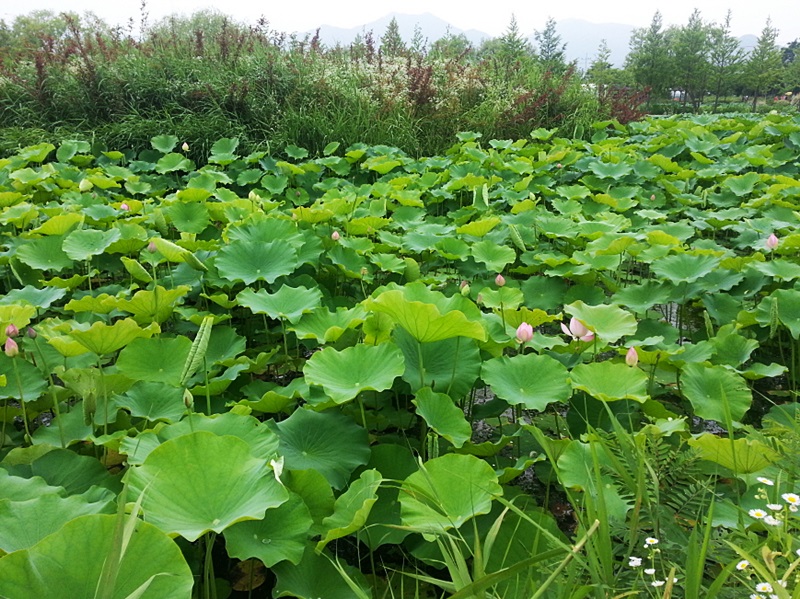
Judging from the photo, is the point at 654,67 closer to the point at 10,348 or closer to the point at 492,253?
the point at 492,253

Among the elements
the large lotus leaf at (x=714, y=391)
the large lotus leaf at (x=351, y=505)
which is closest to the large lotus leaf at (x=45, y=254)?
the large lotus leaf at (x=351, y=505)

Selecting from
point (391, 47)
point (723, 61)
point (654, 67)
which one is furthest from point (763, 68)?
point (391, 47)

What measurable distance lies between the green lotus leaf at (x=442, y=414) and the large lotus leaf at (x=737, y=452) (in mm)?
483

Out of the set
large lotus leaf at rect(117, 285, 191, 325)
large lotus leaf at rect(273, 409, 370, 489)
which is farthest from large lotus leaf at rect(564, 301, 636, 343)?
large lotus leaf at rect(117, 285, 191, 325)

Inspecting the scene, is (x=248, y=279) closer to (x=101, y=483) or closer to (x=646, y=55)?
(x=101, y=483)

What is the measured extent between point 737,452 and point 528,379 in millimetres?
508

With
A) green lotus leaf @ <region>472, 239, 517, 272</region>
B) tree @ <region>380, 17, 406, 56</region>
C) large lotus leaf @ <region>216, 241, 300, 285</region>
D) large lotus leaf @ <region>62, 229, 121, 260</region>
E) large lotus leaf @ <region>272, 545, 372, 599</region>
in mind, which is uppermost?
tree @ <region>380, 17, 406, 56</region>

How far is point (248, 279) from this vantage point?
6.86ft

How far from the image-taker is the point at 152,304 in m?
1.86

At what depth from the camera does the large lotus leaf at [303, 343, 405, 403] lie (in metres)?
1.38

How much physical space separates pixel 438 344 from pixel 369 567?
591 millimetres

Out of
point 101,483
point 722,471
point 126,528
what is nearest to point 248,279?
point 101,483

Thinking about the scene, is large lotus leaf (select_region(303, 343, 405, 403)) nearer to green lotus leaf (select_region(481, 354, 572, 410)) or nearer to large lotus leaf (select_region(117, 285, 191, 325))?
green lotus leaf (select_region(481, 354, 572, 410))

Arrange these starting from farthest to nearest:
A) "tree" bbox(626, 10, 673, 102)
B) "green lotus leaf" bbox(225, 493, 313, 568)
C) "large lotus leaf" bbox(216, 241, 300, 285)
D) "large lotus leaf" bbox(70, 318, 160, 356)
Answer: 1. "tree" bbox(626, 10, 673, 102)
2. "large lotus leaf" bbox(216, 241, 300, 285)
3. "large lotus leaf" bbox(70, 318, 160, 356)
4. "green lotus leaf" bbox(225, 493, 313, 568)
